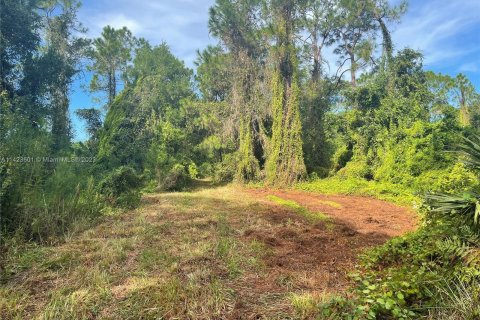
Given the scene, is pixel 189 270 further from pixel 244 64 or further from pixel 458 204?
pixel 244 64

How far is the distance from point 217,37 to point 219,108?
16.0ft

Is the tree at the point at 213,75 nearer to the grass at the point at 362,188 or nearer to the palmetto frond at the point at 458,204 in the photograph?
the grass at the point at 362,188

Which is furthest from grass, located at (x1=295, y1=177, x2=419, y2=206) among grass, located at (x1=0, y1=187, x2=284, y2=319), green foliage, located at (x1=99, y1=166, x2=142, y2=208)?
green foliage, located at (x1=99, y1=166, x2=142, y2=208)

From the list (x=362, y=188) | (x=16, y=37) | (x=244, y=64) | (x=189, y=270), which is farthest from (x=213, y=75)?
(x=189, y=270)

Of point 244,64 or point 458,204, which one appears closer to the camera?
point 458,204

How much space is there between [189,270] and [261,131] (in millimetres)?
15018

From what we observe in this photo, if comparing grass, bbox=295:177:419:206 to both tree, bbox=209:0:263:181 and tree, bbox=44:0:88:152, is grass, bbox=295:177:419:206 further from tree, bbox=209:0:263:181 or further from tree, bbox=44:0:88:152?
tree, bbox=44:0:88:152

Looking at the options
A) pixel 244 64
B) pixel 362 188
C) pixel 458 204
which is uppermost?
pixel 244 64

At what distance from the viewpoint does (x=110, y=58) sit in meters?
25.7

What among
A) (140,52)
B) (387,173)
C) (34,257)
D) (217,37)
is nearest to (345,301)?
(34,257)

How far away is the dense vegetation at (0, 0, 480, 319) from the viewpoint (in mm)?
3379

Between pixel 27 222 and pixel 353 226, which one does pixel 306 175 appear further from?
pixel 27 222

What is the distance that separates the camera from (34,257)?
4.25 meters

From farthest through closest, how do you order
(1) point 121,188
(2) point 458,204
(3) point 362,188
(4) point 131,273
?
(3) point 362,188, (1) point 121,188, (4) point 131,273, (2) point 458,204
